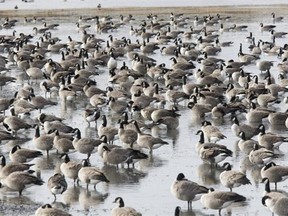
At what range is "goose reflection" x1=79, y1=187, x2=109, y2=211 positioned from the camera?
54.3 ft

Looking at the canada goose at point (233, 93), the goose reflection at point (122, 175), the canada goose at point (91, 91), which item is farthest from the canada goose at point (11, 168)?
the canada goose at point (233, 93)

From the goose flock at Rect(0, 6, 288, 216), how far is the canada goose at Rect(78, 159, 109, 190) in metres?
0.03

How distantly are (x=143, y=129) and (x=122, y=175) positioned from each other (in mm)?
4125

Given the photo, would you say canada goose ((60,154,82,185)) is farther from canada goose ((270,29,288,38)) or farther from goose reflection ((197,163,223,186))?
canada goose ((270,29,288,38))

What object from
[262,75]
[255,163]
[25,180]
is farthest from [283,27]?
[25,180]

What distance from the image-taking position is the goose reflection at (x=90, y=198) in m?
16.6

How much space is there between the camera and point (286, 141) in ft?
66.0

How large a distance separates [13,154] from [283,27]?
3401 centimetres

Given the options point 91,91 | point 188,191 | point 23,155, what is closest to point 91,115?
point 91,91

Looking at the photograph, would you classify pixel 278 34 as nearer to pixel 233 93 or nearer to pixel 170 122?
pixel 233 93

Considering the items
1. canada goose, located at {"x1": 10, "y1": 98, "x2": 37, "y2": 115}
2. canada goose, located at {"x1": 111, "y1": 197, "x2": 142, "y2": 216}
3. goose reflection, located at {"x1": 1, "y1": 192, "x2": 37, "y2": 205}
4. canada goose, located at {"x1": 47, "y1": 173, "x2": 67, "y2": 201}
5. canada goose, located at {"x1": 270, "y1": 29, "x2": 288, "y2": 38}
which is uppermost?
canada goose, located at {"x1": 111, "y1": 197, "x2": 142, "y2": 216}

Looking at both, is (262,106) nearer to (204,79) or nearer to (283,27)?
(204,79)

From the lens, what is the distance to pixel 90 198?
17000 millimetres

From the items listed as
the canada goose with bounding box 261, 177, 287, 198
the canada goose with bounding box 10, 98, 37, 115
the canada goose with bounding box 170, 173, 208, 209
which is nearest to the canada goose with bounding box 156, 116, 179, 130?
the canada goose with bounding box 10, 98, 37, 115
